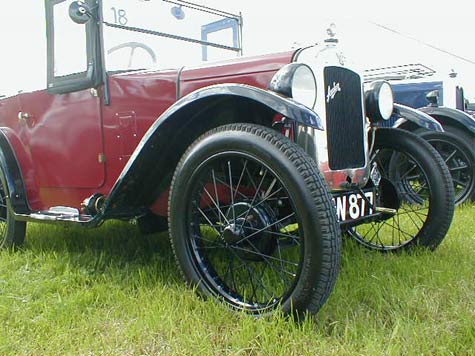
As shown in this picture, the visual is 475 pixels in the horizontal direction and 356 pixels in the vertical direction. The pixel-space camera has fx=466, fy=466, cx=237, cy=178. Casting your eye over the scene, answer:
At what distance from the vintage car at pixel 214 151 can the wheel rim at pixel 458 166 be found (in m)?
1.57

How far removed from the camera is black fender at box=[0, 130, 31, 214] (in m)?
3.08

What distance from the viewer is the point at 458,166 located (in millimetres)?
5117

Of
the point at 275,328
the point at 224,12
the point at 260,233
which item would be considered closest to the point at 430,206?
the point at 260,233

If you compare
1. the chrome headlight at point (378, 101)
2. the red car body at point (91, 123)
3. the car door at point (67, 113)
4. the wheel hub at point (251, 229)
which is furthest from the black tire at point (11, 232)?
the chrome headlight at point (378, 101)

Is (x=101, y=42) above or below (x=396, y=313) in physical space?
above

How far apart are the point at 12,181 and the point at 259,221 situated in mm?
1943

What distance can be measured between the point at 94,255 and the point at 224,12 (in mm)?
2010

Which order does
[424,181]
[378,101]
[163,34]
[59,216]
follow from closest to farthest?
[378,101], [59,216], [424,181], [163,34]

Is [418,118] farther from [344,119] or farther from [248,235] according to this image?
[248,235]

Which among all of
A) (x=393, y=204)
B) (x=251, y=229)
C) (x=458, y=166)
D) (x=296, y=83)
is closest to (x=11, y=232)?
(x=251, y=229)

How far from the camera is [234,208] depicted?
2.12 metres

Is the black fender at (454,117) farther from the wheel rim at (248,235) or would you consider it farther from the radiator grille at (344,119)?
the wheel rim at (248,235)

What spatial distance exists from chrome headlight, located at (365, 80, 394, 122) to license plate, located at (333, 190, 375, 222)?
1.63ft

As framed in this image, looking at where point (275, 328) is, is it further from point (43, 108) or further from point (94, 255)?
point (43, 108)
